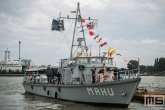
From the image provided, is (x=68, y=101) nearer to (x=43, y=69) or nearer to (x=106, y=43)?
(x=106, y=43)

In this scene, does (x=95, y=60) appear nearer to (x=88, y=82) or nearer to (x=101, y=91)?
(x=88, y=82)

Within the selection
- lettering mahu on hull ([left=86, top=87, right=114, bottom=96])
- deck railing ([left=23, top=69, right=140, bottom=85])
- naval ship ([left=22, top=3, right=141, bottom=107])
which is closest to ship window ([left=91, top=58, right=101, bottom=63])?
naval ship ([left=22, top=3, right=141, bottom=107])

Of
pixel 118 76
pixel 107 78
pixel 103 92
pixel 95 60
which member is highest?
pixel 95 60

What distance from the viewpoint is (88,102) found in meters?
18.3

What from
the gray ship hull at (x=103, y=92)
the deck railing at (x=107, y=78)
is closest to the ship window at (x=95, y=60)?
the deck railing at (x=107, y=78)

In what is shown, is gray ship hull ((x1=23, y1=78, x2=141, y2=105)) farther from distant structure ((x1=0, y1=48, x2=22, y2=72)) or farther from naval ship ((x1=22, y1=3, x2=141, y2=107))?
distant structure ((x1=0, y1=48, x2=22, y2=72))

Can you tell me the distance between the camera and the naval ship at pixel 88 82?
16.5 metres

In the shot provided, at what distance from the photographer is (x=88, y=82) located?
18.8 m

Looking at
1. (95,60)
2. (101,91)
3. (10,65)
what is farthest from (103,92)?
(10,65)

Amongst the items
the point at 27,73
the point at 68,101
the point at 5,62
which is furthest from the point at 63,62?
the point at 5,62

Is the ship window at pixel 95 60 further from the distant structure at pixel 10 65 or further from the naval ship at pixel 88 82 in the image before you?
the distant structure at pixel 10 65

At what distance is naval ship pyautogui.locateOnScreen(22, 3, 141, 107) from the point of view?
16.5m

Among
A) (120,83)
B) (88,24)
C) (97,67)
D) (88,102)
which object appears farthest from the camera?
(88,24)

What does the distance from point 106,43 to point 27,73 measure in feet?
47.2
